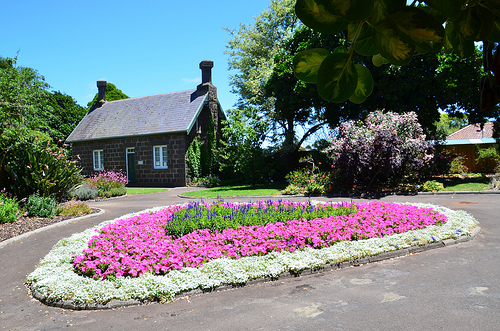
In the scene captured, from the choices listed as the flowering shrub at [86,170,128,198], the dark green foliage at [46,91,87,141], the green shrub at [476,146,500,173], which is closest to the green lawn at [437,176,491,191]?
the green shrub at [476,146,500,173]

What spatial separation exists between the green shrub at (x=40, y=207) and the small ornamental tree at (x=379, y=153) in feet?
37.2

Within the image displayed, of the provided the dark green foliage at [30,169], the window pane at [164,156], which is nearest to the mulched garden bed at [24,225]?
the dark green foliage at [30,169]

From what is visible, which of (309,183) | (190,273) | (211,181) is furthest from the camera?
(211,181)

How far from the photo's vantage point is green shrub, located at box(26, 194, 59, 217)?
33.3 ft

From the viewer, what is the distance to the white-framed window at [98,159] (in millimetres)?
26719

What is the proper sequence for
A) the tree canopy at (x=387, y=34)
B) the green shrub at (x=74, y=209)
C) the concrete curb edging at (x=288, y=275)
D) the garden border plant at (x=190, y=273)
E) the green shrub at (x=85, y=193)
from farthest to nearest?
the green shrub at (x=85, y=193) < the green shrub at (x=74, y=209) < the garden border plant at (x=190, y=273) < the concrete curb edging at (x=288, y=275) < the tree canopy at (x=387, y=34)

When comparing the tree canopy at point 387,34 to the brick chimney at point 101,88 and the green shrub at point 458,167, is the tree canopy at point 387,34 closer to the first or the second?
the green shrub at point 458,167

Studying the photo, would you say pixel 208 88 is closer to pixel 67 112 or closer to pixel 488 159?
pixel 67 112

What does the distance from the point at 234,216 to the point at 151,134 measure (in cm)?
1706

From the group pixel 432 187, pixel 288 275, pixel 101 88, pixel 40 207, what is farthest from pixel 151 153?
pixel 288 275

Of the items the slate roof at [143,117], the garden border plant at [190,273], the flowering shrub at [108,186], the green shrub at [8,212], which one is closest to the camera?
the garden border plant at [190,273]

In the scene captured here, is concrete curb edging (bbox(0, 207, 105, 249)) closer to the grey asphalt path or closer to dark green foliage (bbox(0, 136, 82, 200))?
dark green foliage (bbox(0, 136, 82, 200))

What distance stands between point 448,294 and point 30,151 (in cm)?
1172

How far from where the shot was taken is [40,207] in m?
10.3
